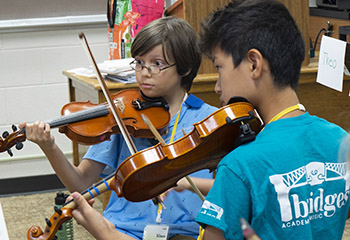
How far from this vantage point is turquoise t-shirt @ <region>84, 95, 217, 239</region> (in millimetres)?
1507

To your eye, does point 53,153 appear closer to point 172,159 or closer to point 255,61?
point 172,159

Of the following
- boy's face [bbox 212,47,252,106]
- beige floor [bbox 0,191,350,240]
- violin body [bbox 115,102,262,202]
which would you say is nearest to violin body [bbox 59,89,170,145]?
violin body [bbox 115,102,262,202]

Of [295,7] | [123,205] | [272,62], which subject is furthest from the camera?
[295,7]

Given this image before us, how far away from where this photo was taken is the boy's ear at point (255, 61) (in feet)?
3.55

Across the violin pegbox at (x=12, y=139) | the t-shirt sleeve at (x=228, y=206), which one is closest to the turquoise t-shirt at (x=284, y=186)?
the t-shirt sleeve at (x=228, y=206)

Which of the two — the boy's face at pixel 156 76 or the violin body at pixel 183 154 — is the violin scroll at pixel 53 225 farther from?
the boy's face at pixel 156 76

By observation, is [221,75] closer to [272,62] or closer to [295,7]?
[272,62]

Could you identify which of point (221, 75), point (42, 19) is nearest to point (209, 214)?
point (221, 75)

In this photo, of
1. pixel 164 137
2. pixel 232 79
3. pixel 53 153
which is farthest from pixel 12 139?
pixel 232 79

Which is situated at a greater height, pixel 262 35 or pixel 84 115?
pixel 262 35

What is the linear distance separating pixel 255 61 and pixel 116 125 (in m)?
0.66

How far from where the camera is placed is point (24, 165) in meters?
3.50

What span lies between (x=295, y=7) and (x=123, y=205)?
142cm

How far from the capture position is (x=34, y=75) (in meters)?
3.45
